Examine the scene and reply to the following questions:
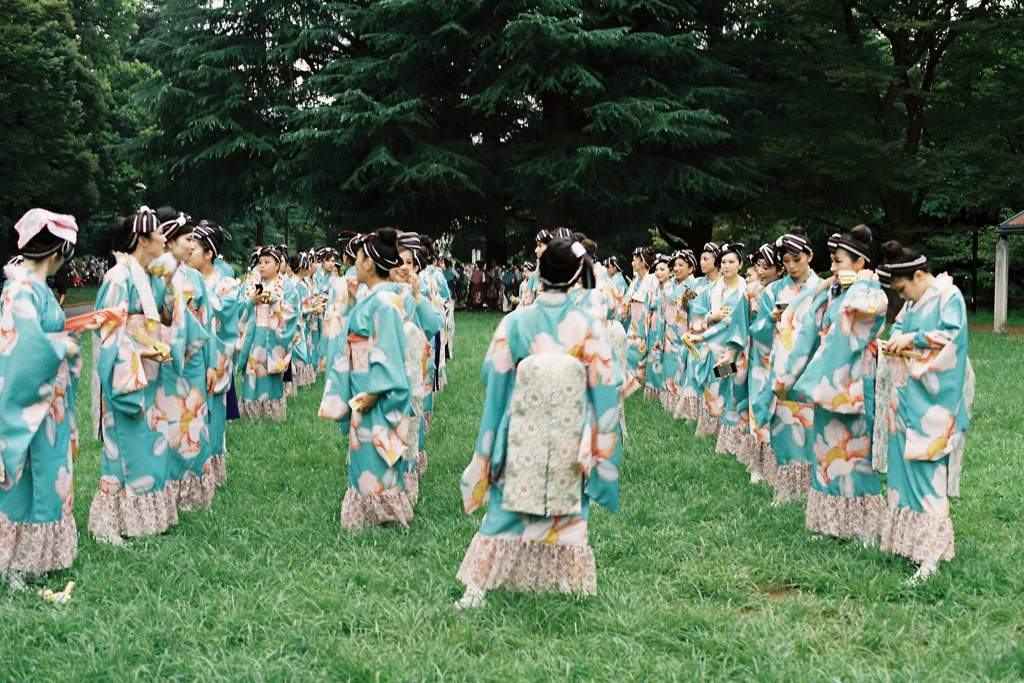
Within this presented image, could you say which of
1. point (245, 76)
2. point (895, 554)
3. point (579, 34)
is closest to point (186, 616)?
point (895, 554)

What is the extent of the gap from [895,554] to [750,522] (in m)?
1.04

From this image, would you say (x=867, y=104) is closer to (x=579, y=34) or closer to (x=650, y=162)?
(x=650, y=162)

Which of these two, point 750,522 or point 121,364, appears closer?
point 121,364

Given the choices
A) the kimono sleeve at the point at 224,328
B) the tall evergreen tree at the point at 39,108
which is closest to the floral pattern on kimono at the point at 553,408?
the kimono sleeve at the point at 224,328

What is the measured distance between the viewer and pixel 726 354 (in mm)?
7551

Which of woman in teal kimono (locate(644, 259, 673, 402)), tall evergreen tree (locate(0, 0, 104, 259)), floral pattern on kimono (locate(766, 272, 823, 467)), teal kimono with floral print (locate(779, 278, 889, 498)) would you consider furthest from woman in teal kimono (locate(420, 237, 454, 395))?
tall evergreen tree (locate(0, 0, 104, 259))

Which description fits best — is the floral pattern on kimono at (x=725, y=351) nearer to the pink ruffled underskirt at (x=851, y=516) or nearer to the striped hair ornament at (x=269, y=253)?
the pink ruffled underskirt at (x=851, y=516)

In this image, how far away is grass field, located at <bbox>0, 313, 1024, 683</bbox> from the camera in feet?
12.4

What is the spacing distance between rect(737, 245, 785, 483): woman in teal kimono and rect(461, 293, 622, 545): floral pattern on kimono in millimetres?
2820

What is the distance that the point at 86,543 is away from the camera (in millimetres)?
5270

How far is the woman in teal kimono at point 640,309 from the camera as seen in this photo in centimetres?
1212

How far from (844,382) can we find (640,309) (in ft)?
24.9

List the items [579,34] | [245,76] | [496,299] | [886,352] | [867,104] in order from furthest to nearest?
[496,299] < [245,76] < [867,104] < [579,34] < [886,352]

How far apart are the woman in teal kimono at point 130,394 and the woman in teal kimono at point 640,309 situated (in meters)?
6.93
